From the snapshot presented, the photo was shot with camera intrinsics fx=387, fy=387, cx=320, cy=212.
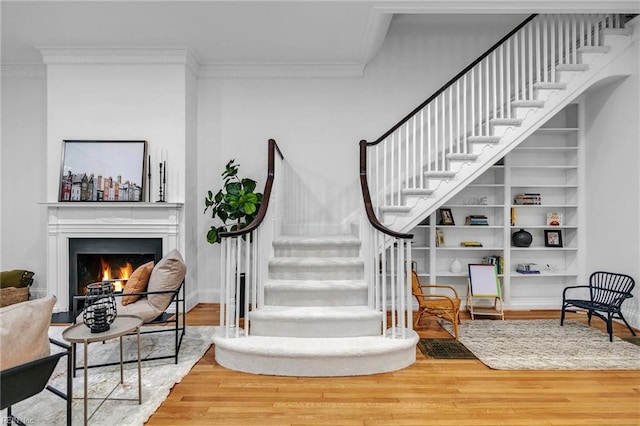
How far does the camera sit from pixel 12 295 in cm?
495

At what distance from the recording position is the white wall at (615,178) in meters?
4.46

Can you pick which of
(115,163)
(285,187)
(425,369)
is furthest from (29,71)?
(425,369)

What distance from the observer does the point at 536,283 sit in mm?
5449

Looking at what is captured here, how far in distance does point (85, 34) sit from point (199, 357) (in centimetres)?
403

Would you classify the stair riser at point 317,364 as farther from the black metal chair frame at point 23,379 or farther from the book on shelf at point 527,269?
the book on shelf at point 527,269

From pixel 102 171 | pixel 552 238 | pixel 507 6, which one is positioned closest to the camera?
pixel 507 6

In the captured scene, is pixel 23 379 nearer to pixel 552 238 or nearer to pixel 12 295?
pixel 12 295

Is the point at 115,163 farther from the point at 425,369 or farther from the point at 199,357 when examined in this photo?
the point at 425,369

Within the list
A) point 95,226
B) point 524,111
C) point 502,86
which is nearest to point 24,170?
point 95,226

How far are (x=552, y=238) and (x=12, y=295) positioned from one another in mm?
7210

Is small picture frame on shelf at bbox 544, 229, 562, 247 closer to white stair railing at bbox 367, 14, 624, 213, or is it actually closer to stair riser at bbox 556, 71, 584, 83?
white stair railing at bbox 367, 14, 624, 213

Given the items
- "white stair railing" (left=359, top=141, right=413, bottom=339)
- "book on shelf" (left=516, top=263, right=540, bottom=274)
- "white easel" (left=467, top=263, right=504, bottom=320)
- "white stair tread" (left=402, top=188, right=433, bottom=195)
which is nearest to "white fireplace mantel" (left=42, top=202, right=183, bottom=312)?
"white stair railing" (left=359, top=141, right=413, bottom=339)

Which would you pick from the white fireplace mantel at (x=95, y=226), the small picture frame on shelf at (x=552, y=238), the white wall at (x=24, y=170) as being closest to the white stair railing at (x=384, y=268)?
the white fireplace mantel at (x=95, y=226)

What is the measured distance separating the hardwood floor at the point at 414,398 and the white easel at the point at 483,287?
1683 millimetres
